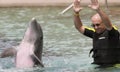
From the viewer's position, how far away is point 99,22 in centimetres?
698

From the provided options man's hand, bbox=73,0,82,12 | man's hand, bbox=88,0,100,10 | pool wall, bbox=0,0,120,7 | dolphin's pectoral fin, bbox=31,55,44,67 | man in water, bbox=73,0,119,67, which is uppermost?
man's hand, bbox=88,0,100,10

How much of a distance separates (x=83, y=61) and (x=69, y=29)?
20.4ft

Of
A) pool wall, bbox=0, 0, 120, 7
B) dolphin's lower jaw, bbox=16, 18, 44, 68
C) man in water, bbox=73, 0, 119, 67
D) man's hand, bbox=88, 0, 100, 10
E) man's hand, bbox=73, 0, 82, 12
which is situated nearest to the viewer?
man's hand, bbox=88, 0, 100, 10

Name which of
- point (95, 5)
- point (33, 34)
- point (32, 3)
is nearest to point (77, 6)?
point (95, 5)

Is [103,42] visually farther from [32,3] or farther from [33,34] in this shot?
[32,3]

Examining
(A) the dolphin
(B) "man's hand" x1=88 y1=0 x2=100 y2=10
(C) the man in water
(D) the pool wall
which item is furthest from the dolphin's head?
(D) the pool wall

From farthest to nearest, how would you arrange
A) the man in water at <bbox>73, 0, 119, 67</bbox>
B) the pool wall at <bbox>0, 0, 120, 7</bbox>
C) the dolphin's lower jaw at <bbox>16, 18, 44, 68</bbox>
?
the pool wall at <bbox>0, 0, 120, 7</bbox>, the dolphin's lower jaw at <bbox>16, 18, 44, 68</bbox>, the man in water at <bbox>73, 0, 119, 67</bbox>

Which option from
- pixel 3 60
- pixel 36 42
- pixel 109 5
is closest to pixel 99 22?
pixel 36 42

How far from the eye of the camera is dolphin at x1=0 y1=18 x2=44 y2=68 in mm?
7473

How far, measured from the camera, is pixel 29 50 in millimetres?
7562

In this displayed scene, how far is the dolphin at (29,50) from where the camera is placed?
7.47 meters

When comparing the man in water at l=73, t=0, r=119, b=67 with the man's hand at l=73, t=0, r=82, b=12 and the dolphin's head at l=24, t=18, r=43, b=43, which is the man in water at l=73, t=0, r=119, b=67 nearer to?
the man's hand at l=73, t=0, r=82, b=12

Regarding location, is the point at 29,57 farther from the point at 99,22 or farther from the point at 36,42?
the point at 99,22

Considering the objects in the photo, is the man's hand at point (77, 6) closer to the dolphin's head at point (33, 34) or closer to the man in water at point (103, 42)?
the man in water at point (103, 42)
